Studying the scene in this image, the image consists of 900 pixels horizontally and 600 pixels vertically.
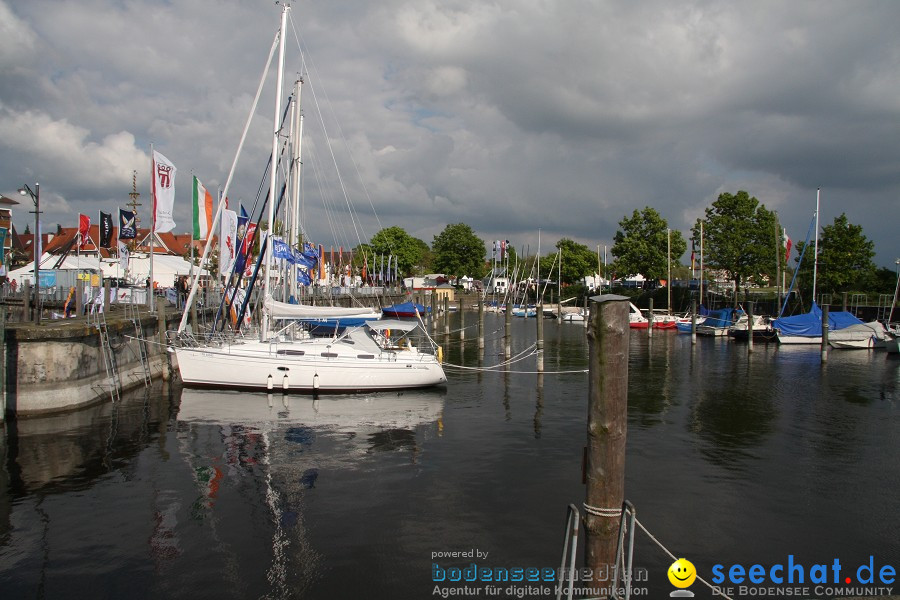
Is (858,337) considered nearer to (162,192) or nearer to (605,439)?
(605,439)

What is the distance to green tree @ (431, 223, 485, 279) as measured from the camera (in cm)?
13288

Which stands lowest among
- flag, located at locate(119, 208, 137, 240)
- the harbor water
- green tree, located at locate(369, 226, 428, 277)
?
the harbor water

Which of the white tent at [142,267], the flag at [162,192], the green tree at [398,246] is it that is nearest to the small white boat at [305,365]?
the flag at [162,192]

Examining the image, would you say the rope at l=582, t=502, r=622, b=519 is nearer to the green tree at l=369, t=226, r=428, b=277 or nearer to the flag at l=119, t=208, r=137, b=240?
the flag at l=119, t=208, r=137, b=240

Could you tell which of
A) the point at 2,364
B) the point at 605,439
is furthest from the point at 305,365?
the point at 605,439

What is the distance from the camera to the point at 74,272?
131ft

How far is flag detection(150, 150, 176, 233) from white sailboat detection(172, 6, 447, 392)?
16.1ft

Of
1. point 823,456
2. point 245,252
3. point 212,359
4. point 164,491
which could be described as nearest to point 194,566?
point 164,491

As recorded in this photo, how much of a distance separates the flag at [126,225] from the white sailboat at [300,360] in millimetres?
15178

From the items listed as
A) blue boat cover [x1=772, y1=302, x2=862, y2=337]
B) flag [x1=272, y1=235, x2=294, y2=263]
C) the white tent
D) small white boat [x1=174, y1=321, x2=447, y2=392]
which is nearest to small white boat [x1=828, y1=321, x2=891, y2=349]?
blue boat cover [x1=772, y1=302, x2=862, y2=337]

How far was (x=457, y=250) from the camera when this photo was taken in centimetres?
13400

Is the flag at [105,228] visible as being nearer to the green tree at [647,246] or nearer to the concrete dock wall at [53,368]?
the concrete dock wall at [53,368]

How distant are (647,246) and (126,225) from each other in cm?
6817

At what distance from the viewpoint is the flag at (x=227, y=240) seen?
31.1 metres
